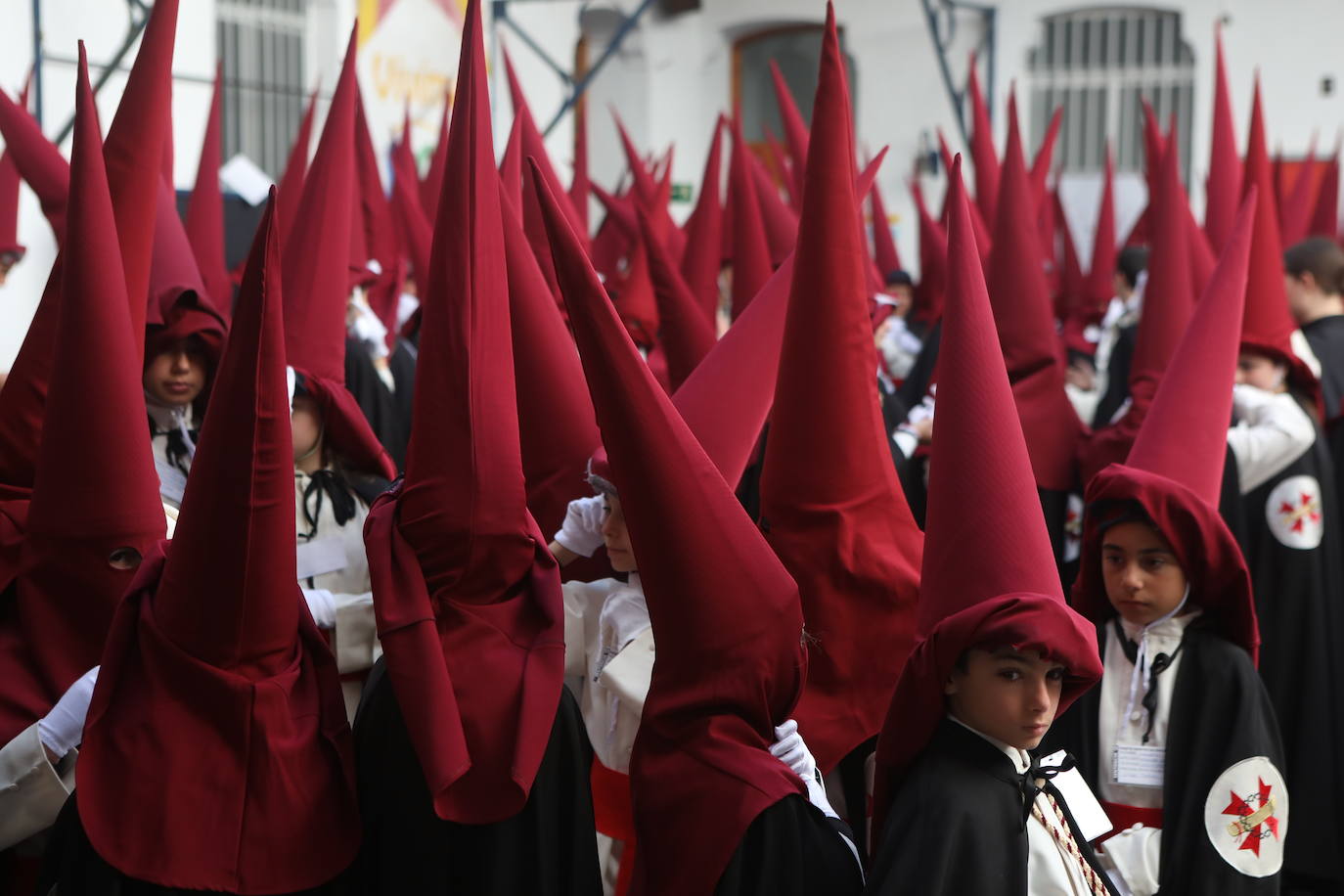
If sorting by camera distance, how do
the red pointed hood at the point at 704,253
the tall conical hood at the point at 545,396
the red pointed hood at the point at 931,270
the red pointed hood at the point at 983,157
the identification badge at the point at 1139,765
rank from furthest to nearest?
the red pointed hood at the point at 931,270
the red pointed hood at the point at 983,157
the red pointed hood at the point at 704,253
the tall conical hood at the point at 545,396
the identification badge at the point at 1139,765

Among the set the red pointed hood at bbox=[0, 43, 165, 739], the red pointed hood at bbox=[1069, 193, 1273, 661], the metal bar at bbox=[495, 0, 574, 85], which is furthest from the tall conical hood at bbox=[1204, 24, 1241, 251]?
the metal bar at bbox=[495, 0, 574, 85]

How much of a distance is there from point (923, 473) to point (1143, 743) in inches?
70.6

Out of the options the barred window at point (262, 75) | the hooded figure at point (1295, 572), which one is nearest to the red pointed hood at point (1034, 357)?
the hooded figure at point (1295, 572)

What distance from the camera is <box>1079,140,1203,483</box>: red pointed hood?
4.28 m

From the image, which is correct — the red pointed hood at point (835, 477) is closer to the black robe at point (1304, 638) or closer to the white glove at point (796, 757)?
the white glove at point (796, 757)

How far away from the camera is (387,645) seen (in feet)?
7.37

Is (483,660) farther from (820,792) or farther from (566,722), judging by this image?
(820,792)

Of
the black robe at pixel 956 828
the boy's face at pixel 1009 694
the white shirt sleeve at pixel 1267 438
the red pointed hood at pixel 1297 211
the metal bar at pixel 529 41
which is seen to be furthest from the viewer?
the metal bar at pixel 529 41

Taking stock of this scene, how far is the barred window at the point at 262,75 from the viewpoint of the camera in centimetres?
1024

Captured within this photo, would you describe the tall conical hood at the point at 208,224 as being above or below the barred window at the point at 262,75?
below

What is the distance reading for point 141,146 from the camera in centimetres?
304

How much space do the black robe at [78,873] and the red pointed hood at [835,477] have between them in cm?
106

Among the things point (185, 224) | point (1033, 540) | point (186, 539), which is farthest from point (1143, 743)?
point (185, 224)

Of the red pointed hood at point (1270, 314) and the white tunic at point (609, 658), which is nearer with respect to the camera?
the white tunic at point (609, 658)
